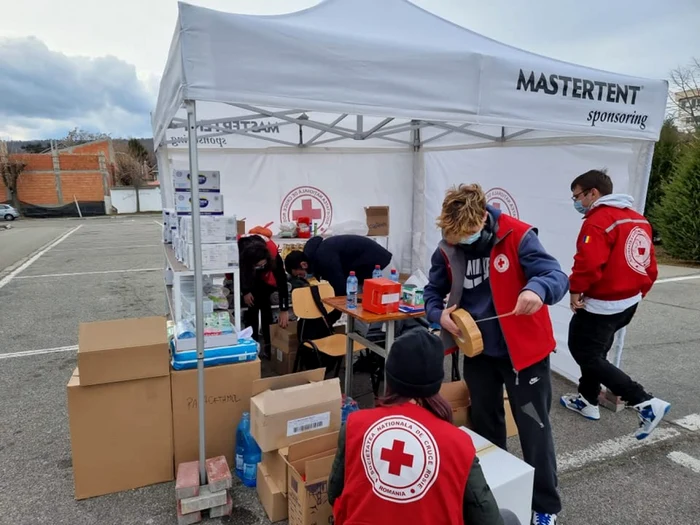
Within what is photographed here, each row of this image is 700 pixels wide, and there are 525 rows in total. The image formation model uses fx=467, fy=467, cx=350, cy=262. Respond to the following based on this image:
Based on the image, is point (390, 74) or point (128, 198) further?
point (128, 198)

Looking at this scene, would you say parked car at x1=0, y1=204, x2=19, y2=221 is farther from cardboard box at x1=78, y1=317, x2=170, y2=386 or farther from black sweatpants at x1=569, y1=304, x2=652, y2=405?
black sweatpants at x1=569, y1=304, x2=652, y2=405

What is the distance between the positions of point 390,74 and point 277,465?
1883 mm

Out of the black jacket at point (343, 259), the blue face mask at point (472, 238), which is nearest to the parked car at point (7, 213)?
the black jacket at point (343, 259)

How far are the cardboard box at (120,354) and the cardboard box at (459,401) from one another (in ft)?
4.71

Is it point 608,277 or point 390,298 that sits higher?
point 608,277

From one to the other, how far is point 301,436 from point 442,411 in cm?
121

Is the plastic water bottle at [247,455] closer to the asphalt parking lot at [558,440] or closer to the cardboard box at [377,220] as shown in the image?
the asphalt parking lot at [558,440]

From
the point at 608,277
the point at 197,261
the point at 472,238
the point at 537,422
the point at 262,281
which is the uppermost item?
the point at 472,238

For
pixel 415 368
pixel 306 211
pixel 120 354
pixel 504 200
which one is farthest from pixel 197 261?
pixel 306 211

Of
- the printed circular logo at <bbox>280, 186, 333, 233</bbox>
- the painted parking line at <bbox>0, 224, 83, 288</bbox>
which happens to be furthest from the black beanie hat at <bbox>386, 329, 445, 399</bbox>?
the painted parking line at <bbox>0, 224, 83, 288</bbox>

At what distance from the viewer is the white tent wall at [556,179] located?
3102 mm

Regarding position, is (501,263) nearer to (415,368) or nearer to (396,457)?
(415,368)

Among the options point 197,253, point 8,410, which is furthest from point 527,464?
point 8,410

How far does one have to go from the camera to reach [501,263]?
6.15ft
